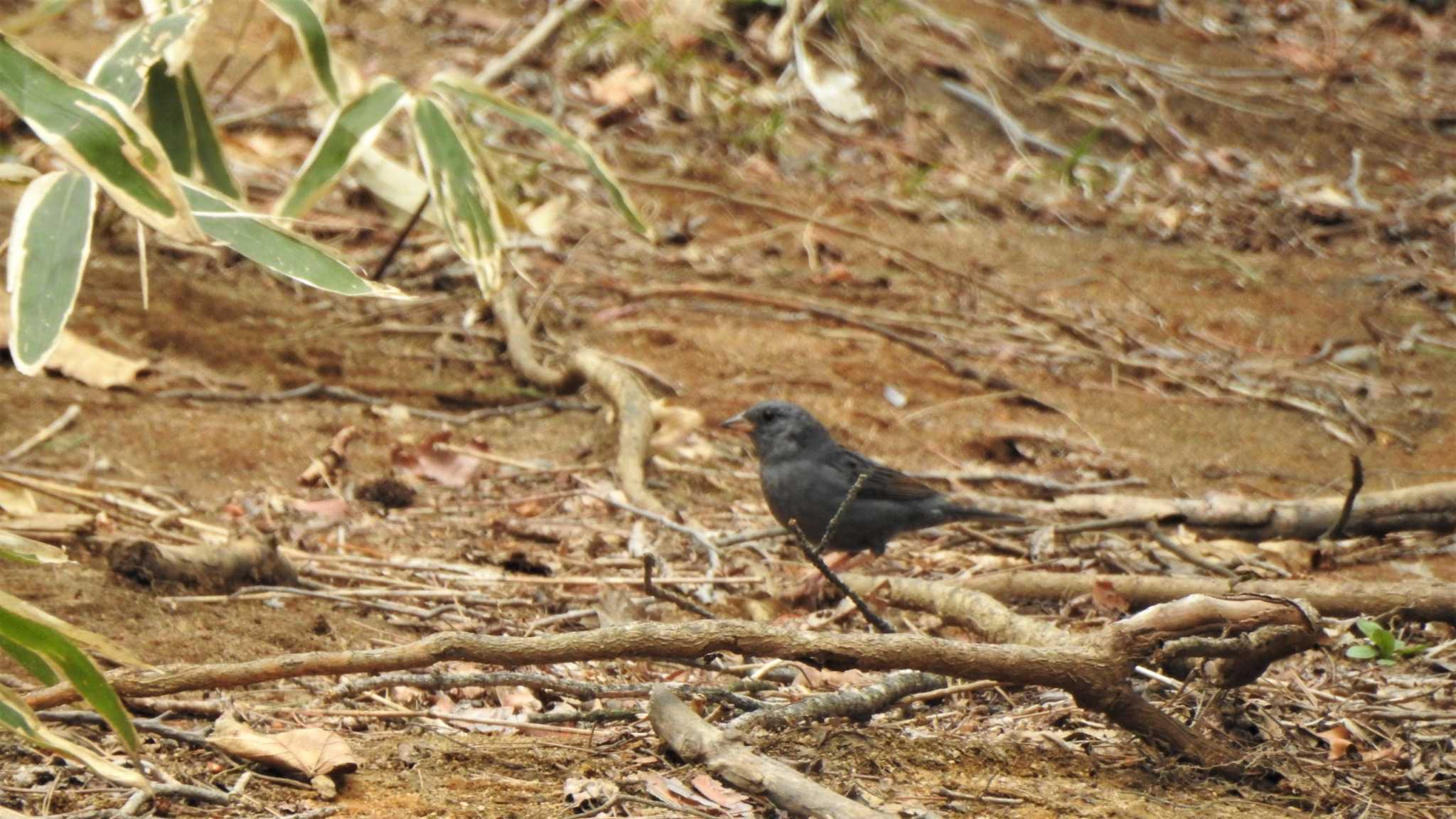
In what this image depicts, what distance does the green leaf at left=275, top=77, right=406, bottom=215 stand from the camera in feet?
14.8

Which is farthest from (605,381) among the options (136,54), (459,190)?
(136,54)

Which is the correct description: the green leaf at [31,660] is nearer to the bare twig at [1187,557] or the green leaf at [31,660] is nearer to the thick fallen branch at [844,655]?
Result: the thick fallen branch at [844,655]

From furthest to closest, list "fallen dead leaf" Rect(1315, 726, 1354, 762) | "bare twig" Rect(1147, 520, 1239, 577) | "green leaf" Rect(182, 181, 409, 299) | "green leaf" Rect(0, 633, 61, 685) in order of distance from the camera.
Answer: "bare twig" Rect(1147, 520, 1239, 577), "green leaf" Rect(182, 181, 409, 299), "fallen dead leaf" Rect(1315, 726, 1354, 762), "green leaf" Rect(0, 633, 61, 685)

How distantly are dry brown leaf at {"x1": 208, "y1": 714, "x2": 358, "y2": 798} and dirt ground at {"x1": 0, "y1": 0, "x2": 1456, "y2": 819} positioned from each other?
0.04 meters

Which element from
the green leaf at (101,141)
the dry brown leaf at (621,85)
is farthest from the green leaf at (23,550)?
the dry brown leaf at (621,85)

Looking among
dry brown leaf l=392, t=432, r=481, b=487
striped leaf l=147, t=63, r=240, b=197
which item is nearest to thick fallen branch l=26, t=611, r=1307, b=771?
dry brown leaf l=392, t=432, r=481, b=487

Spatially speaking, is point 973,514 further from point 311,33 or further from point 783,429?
point 311,33

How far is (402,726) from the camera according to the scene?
9.66 ft

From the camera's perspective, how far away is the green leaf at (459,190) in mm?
4617

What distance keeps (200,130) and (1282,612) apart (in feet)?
Result: 11.9

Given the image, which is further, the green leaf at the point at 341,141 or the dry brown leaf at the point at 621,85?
the dry brown leaf at the point at 621,85

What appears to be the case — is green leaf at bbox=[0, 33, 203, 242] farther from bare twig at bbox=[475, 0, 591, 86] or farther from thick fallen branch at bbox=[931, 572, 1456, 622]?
bare twig at bbox=[475, 0, 591, 86]

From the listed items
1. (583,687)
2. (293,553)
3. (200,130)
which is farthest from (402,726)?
(200,130)

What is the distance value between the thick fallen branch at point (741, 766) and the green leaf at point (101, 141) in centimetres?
120
